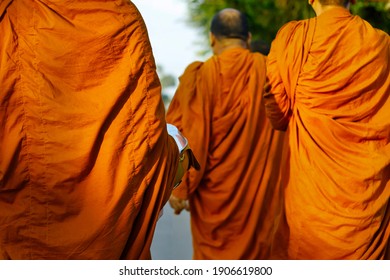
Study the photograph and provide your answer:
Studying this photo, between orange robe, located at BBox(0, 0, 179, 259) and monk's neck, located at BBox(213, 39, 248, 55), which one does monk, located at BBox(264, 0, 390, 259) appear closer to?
orange robe, located at BBox(0, 0, 179, 259)

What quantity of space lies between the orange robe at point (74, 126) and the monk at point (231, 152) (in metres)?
2.30

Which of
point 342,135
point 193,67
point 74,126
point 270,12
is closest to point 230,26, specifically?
point 193,67

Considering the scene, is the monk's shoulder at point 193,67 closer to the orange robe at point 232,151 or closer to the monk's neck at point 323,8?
the orange robe at point 232,151

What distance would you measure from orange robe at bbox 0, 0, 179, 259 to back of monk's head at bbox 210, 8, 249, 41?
8.57ft

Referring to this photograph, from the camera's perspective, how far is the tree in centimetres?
1116

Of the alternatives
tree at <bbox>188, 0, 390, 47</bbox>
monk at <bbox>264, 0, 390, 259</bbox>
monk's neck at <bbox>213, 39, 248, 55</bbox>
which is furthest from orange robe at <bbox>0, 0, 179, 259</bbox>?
tree at <bbox>188, 0, 390, 47</bbox>

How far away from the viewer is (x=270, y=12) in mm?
13297

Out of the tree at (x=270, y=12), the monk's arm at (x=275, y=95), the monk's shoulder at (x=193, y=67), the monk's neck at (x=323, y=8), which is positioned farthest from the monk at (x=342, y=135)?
the tree at (x=270, y=12)

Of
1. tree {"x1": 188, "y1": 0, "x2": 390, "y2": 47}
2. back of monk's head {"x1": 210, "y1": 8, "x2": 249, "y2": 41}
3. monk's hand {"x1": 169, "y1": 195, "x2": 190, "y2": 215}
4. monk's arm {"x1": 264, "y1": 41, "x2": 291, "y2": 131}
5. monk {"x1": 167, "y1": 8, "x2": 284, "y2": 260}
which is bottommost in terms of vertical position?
tree {"x1": 188, "y1": 0, "x2": 390, "y2": 47}

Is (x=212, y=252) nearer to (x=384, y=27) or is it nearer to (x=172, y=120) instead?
(x=172, y=120)

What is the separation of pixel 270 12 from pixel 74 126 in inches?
442

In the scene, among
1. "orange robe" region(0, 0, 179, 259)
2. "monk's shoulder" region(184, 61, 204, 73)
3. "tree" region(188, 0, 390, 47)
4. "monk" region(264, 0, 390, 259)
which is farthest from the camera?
"tree" region(188, 0, 390, 47)

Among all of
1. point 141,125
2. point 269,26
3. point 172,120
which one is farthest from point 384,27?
point 141,125

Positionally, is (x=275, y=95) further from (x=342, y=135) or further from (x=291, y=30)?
(x=342, y=135)
